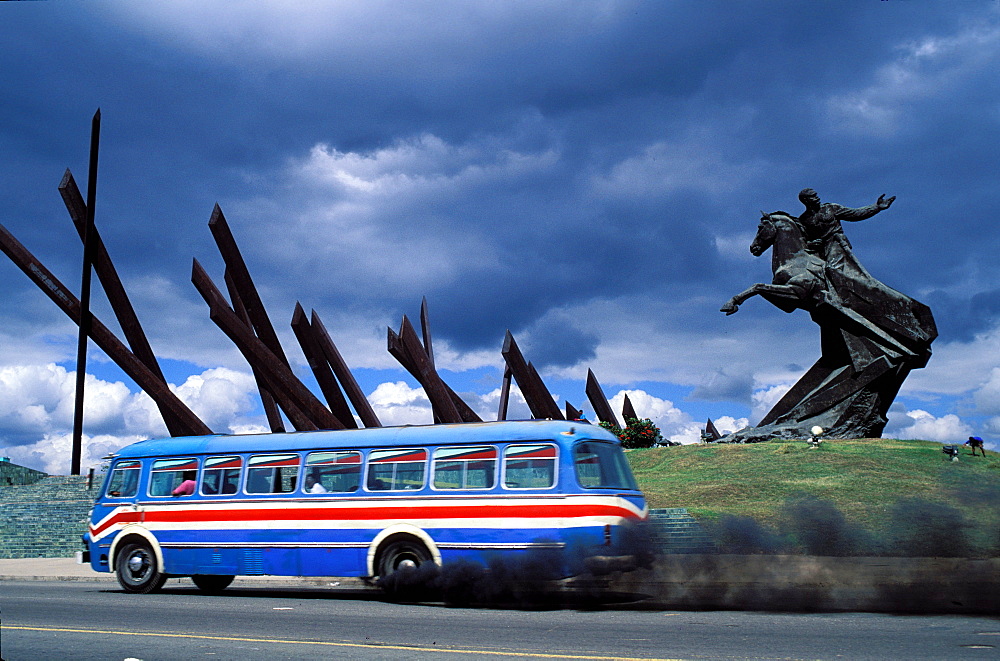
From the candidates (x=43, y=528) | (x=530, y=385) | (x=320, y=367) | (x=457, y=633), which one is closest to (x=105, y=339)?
(x=320, y=367)

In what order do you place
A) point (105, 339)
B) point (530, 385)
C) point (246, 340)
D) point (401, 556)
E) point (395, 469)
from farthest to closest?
point (530, 385)
point (105, 339)
point (246, 340)
point (395, 469)
point (401, 556)

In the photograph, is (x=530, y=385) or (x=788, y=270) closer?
(x=788, y=270)

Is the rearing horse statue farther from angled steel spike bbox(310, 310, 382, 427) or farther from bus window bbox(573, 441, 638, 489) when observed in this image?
bus window bbox(573, 441, 638, 489)

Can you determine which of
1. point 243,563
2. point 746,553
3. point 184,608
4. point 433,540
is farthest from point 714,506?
point 184,608

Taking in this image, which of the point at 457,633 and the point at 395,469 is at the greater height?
the point at 395,469

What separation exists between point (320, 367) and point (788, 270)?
16.1 meters

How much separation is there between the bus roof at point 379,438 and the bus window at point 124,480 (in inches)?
6.6

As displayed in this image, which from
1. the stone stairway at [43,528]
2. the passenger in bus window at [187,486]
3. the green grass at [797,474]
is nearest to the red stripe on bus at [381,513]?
the passenger in bus window at [187,486]

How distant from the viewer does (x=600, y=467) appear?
1101cm

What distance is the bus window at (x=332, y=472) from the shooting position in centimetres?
1187

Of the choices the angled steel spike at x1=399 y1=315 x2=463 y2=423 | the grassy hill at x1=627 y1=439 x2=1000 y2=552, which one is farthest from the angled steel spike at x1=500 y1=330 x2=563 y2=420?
the grassy hill at x1=627 y1=439 x2=1000 y2=552

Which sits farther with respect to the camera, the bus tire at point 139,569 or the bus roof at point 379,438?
the bus tire at point 139,569

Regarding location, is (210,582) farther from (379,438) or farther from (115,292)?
(115,292)

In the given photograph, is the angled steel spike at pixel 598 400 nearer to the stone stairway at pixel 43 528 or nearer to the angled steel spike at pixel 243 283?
the angled steel spike at pixel 243 283
